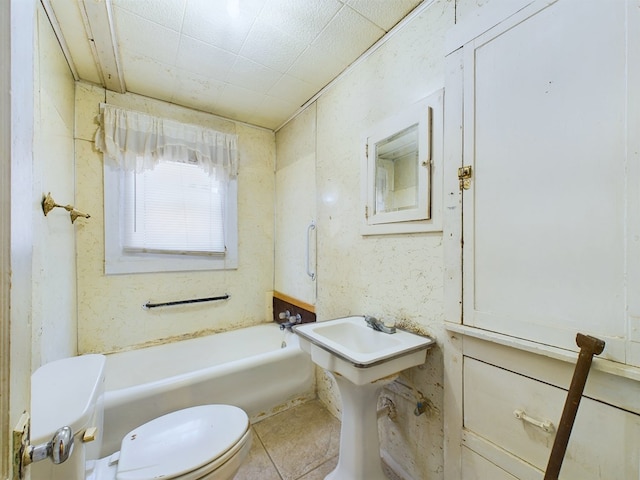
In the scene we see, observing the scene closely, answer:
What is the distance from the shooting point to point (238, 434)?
1.12 meters

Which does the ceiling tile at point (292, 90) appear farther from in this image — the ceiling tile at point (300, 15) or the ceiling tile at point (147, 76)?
the ceiling tile at point (147, 76)

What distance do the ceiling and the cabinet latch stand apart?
92 centimetres

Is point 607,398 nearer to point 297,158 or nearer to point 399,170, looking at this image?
point 399,170

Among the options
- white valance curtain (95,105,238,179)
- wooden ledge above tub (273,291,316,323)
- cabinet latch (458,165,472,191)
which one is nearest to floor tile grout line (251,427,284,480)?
wooden ledge above tub (273,291,316,323)

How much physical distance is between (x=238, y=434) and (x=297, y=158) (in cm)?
204

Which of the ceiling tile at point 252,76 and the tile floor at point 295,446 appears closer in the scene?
the tile floor at point 295,446

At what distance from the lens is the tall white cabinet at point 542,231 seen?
72 centimetres

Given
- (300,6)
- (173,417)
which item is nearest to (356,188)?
(300,6)

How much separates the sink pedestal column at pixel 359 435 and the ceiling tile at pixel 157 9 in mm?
2010

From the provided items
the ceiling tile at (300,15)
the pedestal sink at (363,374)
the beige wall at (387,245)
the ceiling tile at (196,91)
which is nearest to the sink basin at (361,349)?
the pedestal sink at (363,374)

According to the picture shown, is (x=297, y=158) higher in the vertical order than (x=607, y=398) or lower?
higher

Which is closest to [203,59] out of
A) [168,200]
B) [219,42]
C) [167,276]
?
[219,42]

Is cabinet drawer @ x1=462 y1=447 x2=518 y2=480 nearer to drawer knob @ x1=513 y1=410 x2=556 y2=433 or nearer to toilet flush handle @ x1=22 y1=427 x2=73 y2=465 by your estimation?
drawer knob @ x1=513 y1=410 x2=556 y2=433

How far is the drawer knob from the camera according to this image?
843 mm
